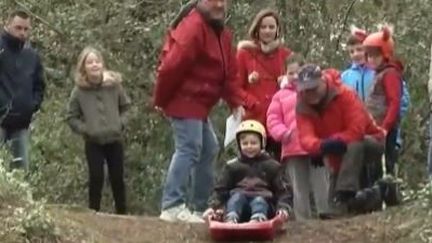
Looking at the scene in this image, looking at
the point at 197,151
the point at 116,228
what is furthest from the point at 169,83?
the point at 116,228

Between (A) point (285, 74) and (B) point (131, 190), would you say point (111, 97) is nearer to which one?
(A) point (285, 74)

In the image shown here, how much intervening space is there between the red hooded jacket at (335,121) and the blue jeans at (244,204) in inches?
26.8

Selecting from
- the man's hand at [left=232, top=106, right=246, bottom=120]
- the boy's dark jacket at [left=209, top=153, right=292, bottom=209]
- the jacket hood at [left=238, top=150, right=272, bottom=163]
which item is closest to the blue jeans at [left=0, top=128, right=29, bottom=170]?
the man's hand at [left=232, top=106, right=246, bottom=120]

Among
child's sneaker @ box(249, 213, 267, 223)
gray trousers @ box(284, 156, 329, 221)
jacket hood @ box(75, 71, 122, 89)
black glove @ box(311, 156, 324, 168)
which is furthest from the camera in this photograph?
jacket hood @ box(75, 71, 122, 89)

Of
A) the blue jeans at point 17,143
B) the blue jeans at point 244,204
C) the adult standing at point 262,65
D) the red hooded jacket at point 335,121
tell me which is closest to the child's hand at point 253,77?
the adult standing at point 262,65

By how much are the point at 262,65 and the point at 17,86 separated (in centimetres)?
223

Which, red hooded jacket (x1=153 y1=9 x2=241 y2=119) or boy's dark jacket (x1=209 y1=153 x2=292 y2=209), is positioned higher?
red hooded jacket (x1=153 y1=9 x2=241 y2=119)

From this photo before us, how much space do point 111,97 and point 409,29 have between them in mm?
4518

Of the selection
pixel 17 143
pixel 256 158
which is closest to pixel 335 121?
pixel 256 158

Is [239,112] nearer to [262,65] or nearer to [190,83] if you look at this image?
[262,65]

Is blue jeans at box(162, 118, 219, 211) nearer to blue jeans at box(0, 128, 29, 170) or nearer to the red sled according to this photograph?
the red sled

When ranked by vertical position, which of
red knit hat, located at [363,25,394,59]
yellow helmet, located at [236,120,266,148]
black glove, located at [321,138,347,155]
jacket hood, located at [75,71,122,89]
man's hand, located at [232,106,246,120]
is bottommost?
black glove, located at [321,138,347,155]

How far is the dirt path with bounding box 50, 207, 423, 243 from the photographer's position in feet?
27.1

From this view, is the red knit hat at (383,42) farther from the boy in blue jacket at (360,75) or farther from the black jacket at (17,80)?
the black jacket at (17,80)
